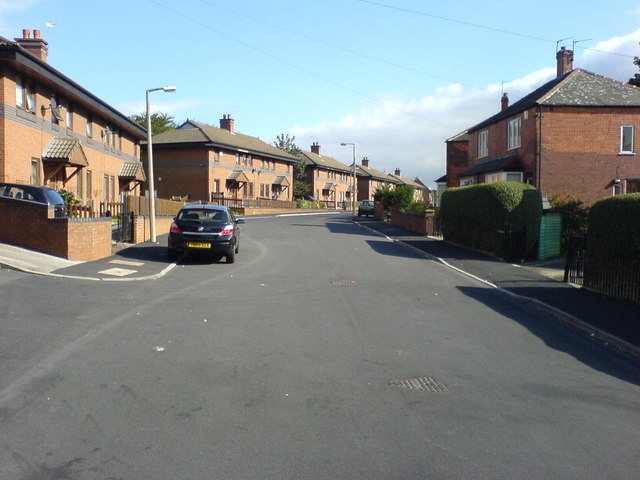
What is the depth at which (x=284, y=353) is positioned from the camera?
703cm

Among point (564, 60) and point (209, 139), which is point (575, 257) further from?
point (209, 139)

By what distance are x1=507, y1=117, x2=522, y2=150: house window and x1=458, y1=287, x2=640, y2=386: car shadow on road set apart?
22.0 m

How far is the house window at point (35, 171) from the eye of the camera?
891 inches

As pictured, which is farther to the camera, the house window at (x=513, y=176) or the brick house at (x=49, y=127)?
the house window at (x=513, y=176)

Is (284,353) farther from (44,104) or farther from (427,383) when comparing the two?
(44,104)

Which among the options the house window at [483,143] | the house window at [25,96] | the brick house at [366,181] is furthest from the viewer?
the brick house at [366,181]

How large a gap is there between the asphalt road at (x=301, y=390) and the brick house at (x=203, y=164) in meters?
41.0

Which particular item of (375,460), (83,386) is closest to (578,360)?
(375,460)

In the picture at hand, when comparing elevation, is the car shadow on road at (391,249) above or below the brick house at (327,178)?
below

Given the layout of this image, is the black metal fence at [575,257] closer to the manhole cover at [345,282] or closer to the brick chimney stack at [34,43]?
the manhole cover at [345,282]

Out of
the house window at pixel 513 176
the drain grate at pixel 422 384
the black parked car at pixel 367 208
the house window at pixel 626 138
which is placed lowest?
the drain grate at pixel 422 384

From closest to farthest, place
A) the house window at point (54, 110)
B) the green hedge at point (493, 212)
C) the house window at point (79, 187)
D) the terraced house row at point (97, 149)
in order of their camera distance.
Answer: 1. the green hedge at point (493, 212)
2. the terraced house row at point (97, 149)
3. the house window at point (54, 110)
4. the house window at point (79, 187)

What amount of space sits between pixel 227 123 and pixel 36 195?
47.3 m

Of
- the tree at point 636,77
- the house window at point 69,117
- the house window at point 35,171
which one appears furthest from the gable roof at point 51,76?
the tree at point 636,77
